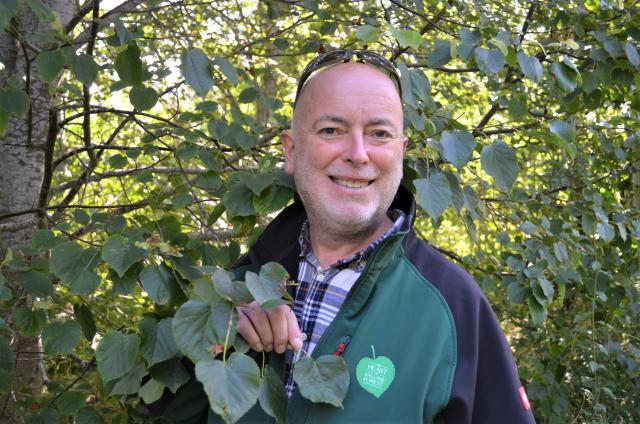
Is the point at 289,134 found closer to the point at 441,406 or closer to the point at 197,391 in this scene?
the point at 197,391

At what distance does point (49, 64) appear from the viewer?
6.83 feet

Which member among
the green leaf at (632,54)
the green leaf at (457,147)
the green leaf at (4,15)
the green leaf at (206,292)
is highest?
the green leaf at (4,15)

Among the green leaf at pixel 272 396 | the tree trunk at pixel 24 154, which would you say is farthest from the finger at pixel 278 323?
the tree trunk at pixel 24 154

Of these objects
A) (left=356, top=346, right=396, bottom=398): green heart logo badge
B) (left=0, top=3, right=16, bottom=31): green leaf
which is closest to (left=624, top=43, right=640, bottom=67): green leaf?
(left=356, top=346, right=396, bottom=398): green heart logo badge

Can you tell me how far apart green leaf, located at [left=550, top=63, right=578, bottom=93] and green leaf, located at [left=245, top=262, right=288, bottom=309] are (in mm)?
1119

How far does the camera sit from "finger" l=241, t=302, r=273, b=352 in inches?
65.6

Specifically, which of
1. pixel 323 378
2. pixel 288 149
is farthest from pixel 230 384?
pixel 288 149

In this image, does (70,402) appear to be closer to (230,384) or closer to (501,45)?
(230,384)

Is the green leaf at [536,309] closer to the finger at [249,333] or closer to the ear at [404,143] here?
the ear at [404,143]

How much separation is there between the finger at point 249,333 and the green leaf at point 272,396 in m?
0.08

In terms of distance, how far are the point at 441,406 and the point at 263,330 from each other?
16.7 inches

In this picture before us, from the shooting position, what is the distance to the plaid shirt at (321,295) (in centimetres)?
189

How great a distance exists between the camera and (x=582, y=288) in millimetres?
3316

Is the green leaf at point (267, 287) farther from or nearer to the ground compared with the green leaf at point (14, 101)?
nearer to the ground
